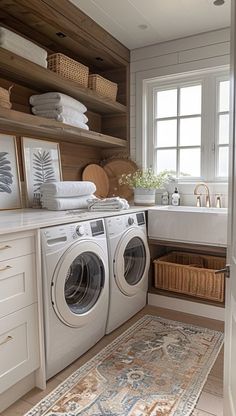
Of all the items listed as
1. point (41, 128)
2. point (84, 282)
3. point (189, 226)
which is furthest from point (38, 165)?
point (189, 226)

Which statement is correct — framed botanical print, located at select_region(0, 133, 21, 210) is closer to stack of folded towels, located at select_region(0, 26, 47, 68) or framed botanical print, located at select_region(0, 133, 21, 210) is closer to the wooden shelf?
the wooden shelf

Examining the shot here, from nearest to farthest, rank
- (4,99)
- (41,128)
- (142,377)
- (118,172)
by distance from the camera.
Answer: (142,377) → (4,99) → (41,128) → (118,172)

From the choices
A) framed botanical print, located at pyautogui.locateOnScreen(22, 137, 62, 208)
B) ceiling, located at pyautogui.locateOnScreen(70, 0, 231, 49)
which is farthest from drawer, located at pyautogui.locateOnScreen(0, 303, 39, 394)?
ceiling, located at pyautogui.locateOnScreen(70, 0, 231, 49)

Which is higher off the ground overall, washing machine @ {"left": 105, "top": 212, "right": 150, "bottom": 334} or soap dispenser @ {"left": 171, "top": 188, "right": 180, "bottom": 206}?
soap dispenser @ {"left": 171, "top": 188, "right": 180, "bottom": 206}

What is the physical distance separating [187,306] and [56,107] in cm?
204

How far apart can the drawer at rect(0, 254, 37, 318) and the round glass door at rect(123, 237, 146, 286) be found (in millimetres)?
974

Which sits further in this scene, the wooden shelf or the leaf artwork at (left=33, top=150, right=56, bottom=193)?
the leaf artwork at (left=33, top=150, right=56, bottom=193)

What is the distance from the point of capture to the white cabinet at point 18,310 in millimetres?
1433

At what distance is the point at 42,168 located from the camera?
2545 mm

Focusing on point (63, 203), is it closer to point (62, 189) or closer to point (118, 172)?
point (62, 189)

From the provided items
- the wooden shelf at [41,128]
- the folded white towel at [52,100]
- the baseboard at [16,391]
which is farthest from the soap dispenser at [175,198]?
the baseboard at [16,391]

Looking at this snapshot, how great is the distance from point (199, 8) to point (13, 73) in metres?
1.59

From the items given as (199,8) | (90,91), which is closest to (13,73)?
(90,91)

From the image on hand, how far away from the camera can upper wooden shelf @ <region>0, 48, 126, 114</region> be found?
1.90m
